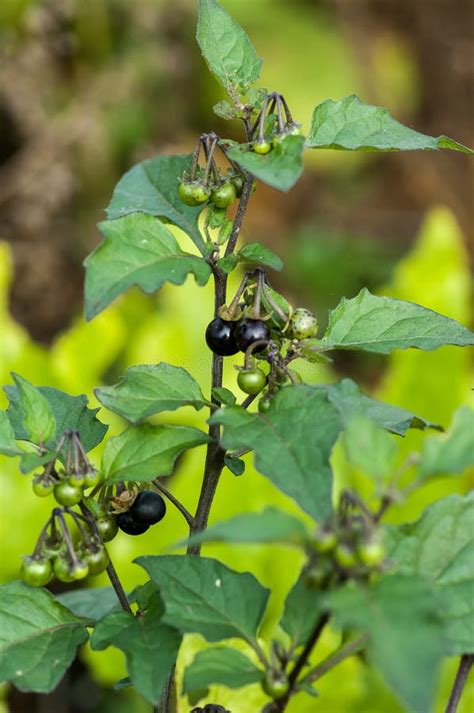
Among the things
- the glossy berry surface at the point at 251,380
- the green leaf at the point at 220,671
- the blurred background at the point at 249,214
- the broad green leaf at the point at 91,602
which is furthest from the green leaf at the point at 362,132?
the blurred background at the point at 249,214

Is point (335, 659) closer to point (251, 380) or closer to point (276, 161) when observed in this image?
point (251, 380)

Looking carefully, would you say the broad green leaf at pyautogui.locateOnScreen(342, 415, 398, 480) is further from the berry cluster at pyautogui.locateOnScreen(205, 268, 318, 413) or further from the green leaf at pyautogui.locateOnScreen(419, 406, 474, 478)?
the berry cluster at pyautogui.locateOnScreen(205, 268, 318, 413)

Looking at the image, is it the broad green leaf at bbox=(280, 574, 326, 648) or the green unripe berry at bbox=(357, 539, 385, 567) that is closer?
the green unripe berry at bbox=(357, 539, 385, 567)

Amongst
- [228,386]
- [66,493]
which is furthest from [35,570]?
[228,386]

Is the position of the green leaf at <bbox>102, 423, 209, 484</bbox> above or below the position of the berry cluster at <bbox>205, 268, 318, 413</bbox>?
below

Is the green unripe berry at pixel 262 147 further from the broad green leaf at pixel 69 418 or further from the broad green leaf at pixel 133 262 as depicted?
the broad green leaf at pixel 69 418

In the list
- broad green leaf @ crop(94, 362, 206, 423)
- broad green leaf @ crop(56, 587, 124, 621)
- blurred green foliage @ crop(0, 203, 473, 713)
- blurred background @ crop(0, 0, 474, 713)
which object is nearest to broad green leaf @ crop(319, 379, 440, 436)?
broad green leaf @ crop(94, 362, 206, 423)

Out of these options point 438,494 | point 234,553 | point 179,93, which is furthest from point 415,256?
point 179,93
